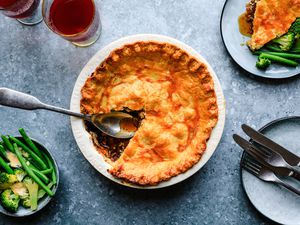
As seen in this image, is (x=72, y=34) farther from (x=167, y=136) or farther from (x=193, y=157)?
(x=193, y=157)

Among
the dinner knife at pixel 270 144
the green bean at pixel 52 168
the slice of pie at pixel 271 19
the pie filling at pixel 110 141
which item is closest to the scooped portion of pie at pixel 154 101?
the pie filling at pixel 110 141

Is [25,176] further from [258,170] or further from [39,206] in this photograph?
[258,170]

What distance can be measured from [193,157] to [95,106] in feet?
2.26

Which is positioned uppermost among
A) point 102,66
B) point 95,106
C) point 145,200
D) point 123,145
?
point 102,66

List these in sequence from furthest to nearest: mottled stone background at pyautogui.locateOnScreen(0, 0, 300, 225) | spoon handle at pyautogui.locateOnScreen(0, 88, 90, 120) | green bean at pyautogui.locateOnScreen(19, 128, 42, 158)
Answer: mottled stone background at pyautogui.locateOnScreen(0, 0, 300, 225)
green bean at pyautogui.locateOnScreen(19, 128, 42, 158)
spoon handle at pyautogui.locateOnScreen(0, 88, 90, 120)

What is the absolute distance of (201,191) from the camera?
3068 millimetres

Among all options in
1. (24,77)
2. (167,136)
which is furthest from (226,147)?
(24,77)

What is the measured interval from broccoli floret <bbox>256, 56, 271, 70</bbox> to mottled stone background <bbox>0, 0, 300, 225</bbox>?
124 millimetres

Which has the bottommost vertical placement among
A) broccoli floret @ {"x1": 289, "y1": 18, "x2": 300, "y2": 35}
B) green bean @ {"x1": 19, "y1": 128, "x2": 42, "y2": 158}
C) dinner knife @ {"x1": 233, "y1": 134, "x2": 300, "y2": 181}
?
green bean @ {"x1": 19, "y1": 128, "x2": 42, "y2": 158}

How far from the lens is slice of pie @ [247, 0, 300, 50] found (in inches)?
118

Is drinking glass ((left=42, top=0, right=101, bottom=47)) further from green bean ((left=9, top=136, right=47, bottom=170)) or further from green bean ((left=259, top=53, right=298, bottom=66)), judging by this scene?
green bean ((left=259, top=53, right=298, bottom=66))

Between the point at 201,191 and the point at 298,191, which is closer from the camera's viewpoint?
the point at 298,191

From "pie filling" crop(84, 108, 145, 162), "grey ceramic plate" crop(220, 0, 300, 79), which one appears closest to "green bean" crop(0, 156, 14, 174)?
"pie filling" crop(84, 108, 145, 162)

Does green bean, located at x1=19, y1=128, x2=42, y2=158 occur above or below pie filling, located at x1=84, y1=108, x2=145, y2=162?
below
